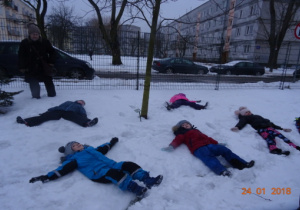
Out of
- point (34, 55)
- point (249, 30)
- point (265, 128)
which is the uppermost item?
point (249, 30)

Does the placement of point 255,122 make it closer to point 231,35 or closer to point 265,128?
point 265,128

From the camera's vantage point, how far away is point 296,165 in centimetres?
331

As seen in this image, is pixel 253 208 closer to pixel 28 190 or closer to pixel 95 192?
pixel 95 192

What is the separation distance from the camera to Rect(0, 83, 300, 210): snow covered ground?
2.43 m

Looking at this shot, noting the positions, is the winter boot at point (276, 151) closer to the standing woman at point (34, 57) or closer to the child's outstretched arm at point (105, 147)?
the child's outstretched arm at point (105, 147)

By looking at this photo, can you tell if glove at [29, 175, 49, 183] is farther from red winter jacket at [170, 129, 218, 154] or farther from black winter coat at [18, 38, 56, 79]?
black winter coat at [18, 38, 56, 79]

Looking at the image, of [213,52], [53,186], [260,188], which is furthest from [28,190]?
[213,52]

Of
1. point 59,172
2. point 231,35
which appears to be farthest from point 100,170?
point 231,35

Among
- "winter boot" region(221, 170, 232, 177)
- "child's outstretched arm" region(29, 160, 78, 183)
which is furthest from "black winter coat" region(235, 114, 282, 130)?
"child's outstretched arm" region(29, 160, 78, 183)

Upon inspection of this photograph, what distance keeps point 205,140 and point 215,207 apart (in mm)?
1394

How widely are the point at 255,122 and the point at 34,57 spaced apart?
19.7ft

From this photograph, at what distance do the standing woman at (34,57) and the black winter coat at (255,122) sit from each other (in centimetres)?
544

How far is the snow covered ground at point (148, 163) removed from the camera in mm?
2426

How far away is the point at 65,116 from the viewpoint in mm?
4496
